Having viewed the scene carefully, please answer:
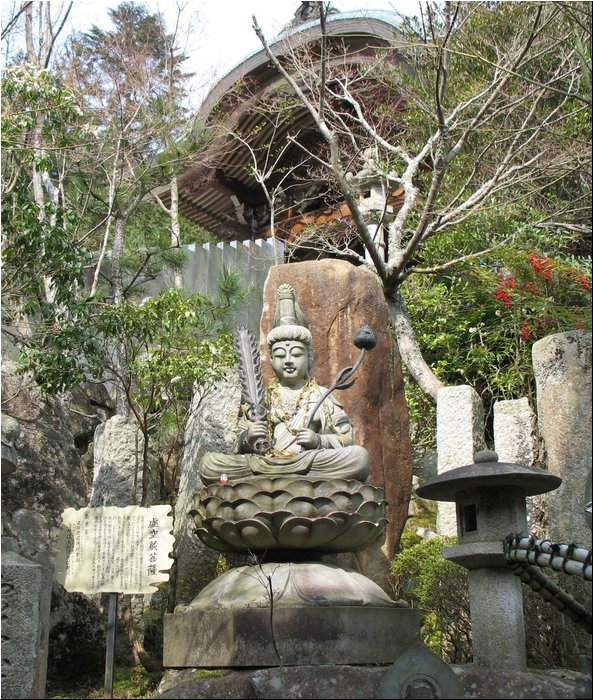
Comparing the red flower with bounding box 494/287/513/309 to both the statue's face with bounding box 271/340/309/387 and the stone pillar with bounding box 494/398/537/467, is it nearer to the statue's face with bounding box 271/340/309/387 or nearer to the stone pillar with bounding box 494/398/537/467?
the stone pillar with bounding box 494/398/537/467

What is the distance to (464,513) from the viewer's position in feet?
18.3

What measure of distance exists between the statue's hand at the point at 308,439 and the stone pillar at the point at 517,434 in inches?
75.2

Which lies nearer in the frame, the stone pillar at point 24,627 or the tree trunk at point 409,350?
the stone pillar at point 24,627

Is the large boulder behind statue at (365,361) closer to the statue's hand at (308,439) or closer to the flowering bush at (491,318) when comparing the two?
the statue's hand at (308,439)

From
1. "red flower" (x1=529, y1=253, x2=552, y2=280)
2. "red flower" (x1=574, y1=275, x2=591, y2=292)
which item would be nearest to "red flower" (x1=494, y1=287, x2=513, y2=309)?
"red flower" (x1=529, y1=253, x2=552, y2=280)

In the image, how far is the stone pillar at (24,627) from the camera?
492 centimetres

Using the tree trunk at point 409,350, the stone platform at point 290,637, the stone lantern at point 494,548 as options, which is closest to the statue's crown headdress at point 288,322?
the stone lantern at point 494,548

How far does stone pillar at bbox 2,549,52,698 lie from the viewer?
492 centimetres

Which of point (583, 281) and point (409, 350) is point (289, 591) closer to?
point (409, 350)

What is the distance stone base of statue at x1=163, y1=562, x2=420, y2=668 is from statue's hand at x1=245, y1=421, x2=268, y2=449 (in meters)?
1.01

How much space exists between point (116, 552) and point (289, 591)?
1.24 meters

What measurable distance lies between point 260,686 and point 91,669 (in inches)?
128

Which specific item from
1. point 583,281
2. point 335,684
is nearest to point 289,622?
point 335,684

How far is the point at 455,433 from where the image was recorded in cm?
790
